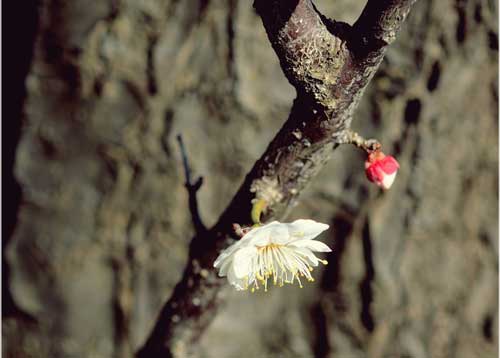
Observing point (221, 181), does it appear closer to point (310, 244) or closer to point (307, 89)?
point (310, 244)

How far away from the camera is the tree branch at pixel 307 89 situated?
0.70 metres

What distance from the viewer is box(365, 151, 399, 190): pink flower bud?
847 mm

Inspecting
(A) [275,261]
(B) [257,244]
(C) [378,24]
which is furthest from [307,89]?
(A) [275,261]

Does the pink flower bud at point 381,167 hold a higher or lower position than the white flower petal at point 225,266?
higher

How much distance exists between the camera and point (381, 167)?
0.85m

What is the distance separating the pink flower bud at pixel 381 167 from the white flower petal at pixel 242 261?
0.59 ft

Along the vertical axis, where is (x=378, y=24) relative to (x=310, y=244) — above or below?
above

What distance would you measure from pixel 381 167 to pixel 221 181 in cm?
79

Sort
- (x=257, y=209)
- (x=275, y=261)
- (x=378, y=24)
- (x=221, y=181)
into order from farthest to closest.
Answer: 1. (x=221, y=181)
2. (x=275, y=261)
3. (x=257, y=209)
4. (x=378, y=24)

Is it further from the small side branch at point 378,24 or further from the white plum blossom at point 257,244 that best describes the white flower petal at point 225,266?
the small side branch at point 378,24

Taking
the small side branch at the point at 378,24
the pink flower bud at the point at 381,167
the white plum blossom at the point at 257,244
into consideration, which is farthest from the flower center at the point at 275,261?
the small side branch at the point at 378,24

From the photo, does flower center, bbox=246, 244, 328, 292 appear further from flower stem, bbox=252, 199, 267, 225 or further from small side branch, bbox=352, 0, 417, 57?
small side branch, bbox=352, 0, 417, 57

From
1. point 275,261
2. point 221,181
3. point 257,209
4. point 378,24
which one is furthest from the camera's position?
point 221,181

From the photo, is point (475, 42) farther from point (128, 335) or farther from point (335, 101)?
point (128, 335)
